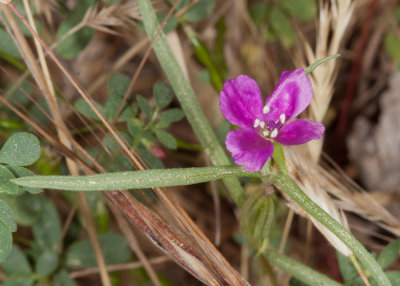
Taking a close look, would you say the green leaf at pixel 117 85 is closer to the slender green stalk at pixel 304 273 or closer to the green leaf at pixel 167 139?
the green leaf at pixel 167 139

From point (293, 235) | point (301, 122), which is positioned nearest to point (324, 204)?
point (301, 122)

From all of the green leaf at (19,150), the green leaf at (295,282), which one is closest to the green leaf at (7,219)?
the green leaf at (19,150)

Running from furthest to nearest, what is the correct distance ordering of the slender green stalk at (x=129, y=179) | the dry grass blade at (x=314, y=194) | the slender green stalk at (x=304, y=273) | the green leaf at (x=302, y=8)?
1. the green leaf at (x=302, y=8)
2. the slender green stalk at (x=304, y=273)
3. the dry grass blade at (x=314, y=194)
4. the slender green stalk at (x=129, y=179)

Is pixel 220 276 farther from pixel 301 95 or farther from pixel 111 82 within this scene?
pixel 111 82

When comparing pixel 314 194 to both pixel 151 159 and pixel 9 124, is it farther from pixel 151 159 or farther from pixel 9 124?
pixel 9 124

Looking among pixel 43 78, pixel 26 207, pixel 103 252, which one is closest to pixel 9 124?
pixel 43 78
